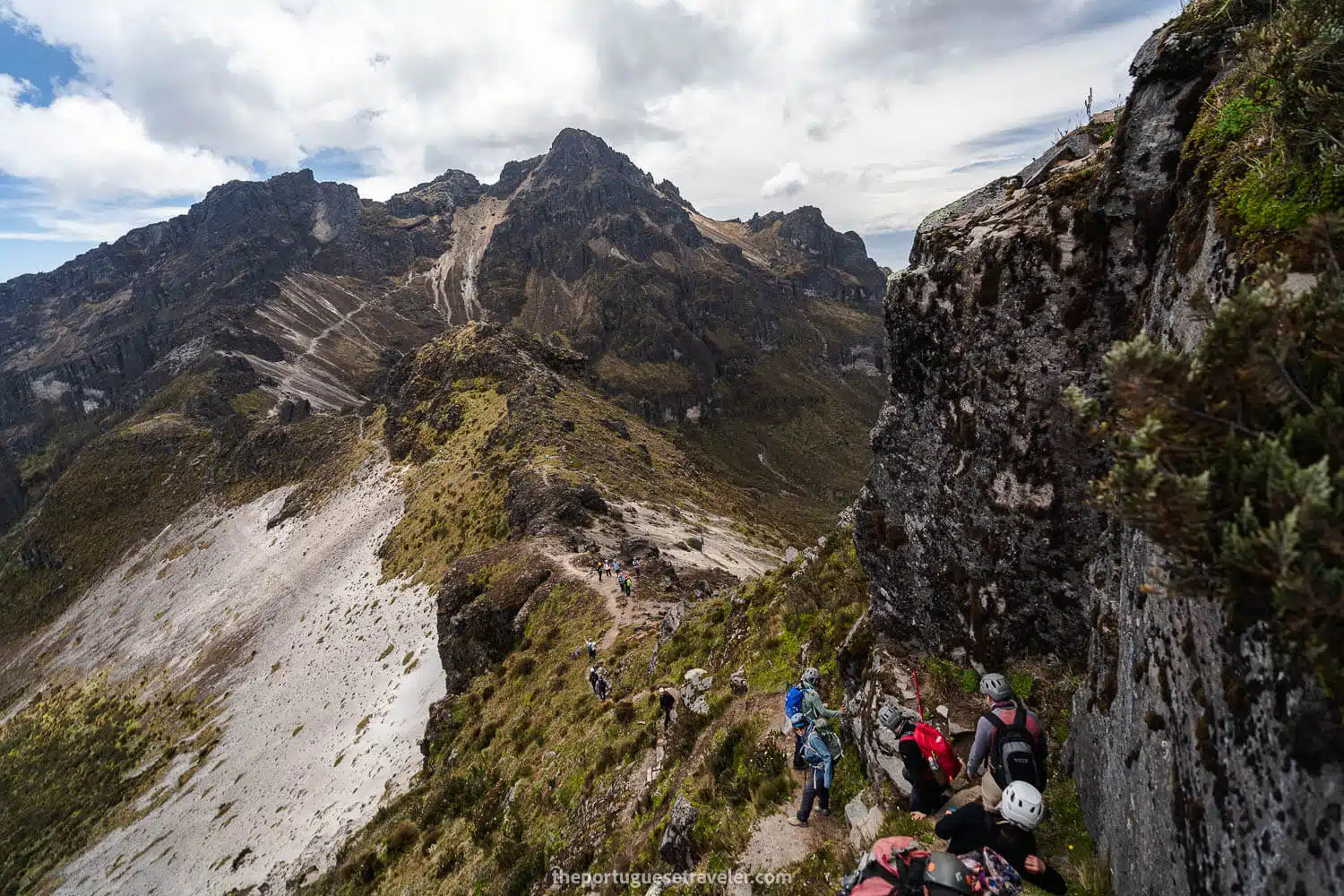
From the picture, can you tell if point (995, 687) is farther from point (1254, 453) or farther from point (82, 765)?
point (82, 765)

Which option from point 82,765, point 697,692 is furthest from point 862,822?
→ point 82,765

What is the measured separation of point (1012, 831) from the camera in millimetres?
6941

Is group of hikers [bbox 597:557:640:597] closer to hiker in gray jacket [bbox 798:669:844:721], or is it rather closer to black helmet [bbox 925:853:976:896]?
hiker in gray jacket [bbox 798:669:844:721]

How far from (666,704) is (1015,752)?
12287 millimetres

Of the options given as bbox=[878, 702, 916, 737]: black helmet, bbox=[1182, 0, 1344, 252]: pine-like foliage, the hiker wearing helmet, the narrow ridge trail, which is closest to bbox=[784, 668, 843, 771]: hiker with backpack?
bbox=[878, 702, 916, 737]: black helmet

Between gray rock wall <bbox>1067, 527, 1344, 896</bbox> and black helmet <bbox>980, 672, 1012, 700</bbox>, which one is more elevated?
gray rock wall <bbox>1067, 527, 1344, 896</bbox>

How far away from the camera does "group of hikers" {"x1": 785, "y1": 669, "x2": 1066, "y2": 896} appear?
6.12m

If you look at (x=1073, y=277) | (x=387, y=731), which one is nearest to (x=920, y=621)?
(x=1073, y=277)

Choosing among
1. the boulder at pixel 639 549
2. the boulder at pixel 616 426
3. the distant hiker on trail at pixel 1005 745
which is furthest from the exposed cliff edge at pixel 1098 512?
the boulder at pixel 616 426

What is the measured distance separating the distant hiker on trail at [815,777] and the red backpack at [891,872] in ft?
13.4

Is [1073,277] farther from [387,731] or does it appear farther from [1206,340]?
[387,731]

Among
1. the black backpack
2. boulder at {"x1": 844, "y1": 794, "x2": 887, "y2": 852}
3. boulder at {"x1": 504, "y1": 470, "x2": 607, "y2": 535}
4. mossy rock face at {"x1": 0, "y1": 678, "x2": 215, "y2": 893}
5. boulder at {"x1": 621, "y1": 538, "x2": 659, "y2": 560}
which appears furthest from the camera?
→ mossy rock face at {"x1": 0, "y1": 678, "x2": 215, "y2": 893}

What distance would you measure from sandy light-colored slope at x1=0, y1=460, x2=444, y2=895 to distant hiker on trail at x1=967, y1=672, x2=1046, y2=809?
27618 mm

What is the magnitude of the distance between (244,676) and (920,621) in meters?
61.7
